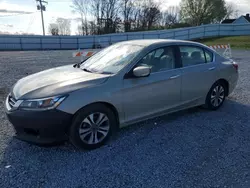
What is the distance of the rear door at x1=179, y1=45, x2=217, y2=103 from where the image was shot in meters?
4.07

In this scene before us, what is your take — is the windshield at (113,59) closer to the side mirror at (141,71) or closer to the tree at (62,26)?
the side mirror at (141,71)

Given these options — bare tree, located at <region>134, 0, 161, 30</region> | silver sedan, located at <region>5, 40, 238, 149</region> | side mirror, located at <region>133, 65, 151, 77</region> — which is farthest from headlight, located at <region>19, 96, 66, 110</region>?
bare tree, located at <region>134, 0, 161, 30</region>

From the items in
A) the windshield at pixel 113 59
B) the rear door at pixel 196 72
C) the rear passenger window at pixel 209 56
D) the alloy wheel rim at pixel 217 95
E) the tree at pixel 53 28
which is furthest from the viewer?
the tree at pixel 53 28

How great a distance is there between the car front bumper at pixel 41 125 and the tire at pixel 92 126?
13 centimetres

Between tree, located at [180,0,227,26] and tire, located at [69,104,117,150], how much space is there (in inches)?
1986

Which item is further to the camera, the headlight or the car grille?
the car grille

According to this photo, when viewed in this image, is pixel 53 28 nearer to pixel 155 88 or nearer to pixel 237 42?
pixel 237 42

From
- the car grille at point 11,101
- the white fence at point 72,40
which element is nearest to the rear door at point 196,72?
the car grille at point 11,101

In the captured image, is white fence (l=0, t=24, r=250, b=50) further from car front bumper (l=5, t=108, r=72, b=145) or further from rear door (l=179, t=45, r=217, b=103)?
car front bumper (l=5, t=108, r=72, b=145)

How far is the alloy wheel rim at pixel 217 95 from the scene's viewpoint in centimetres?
465

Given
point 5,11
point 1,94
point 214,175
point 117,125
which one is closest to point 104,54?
point 117,125

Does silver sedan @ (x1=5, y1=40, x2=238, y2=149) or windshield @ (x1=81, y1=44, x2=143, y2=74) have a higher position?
windshield @ (x1=81, y1=44, x2=143, y2=74)

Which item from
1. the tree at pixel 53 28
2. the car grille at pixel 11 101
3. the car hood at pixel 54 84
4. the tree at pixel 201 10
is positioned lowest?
the car grille at pixel 11 101

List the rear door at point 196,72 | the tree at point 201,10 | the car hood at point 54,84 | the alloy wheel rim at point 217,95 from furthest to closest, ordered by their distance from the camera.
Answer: the tree at point 201,10
the alloy wheel rim at point 217,95
the rear door at point 196,72
the car hood at point 54,84
